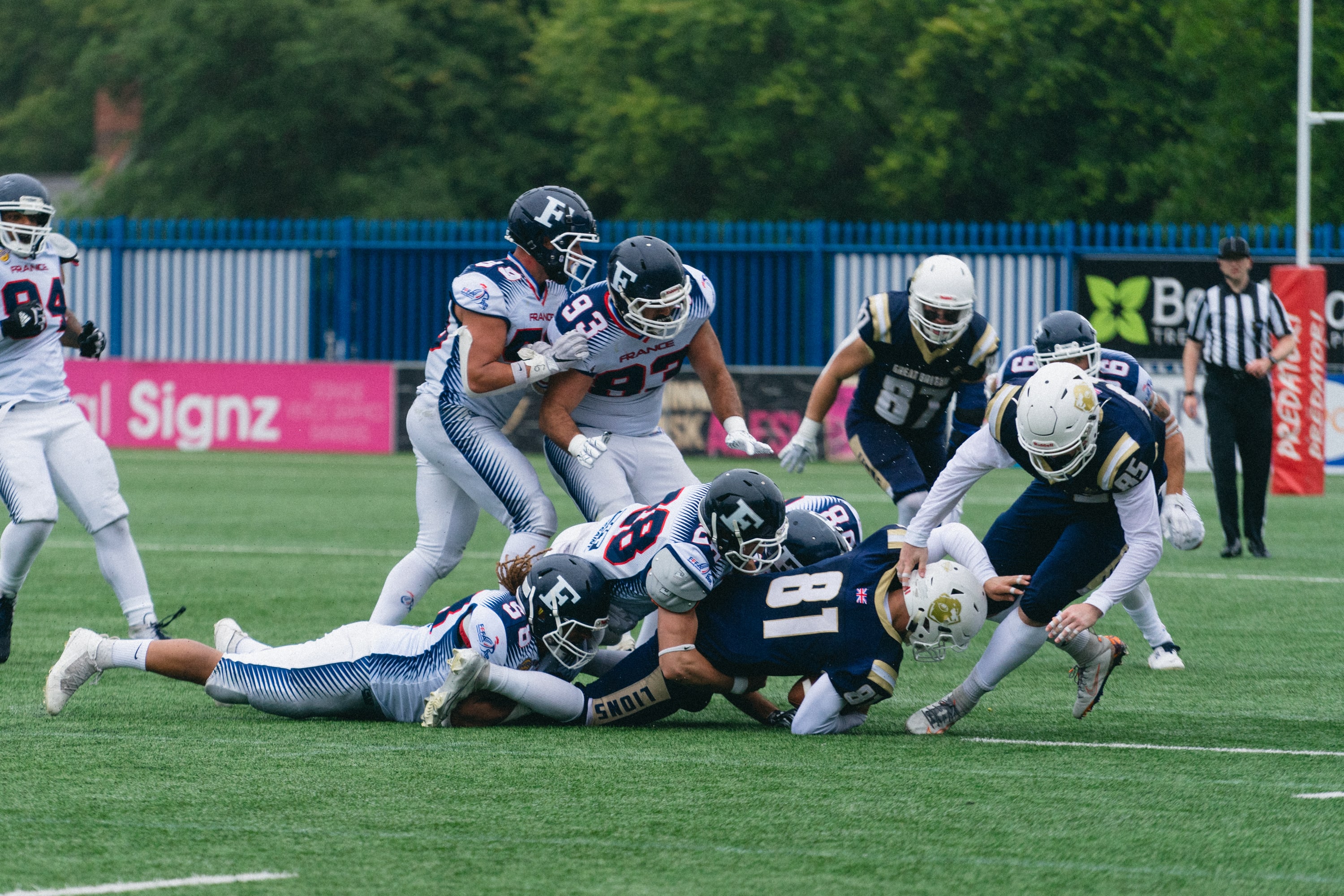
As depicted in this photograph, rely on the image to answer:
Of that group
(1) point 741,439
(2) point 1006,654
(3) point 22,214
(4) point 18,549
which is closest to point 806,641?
(2) point 1006,654

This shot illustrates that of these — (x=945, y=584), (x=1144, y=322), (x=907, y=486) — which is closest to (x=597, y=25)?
(x=1144, y=322)

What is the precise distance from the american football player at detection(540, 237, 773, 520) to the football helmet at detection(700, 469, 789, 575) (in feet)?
3.61

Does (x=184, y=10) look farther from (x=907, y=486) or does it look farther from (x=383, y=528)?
(x=907, y=486)

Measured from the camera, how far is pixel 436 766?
500 cm

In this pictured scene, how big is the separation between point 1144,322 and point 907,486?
31.8ft

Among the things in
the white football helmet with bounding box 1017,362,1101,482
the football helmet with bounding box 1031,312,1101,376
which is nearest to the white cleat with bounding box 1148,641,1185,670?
the football helmet with bounding box 1031,312,1101,376

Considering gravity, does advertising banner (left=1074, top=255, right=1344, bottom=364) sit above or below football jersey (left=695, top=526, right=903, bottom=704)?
above

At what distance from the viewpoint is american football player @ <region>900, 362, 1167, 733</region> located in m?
5.48

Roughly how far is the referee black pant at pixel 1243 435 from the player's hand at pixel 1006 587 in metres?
5.29

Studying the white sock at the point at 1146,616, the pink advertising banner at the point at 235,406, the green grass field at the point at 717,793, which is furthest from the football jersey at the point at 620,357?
the pink advertising banner at the point at 235,406

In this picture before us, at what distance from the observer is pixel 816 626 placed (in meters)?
5.57

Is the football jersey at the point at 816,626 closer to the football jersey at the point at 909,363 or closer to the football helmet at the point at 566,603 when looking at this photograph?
the football helmet at the point at 566,603

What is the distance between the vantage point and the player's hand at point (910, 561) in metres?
5.55

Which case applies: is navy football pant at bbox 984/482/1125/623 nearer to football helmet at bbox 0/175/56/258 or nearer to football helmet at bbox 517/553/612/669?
football helmet at bbox 517/553/612/669
